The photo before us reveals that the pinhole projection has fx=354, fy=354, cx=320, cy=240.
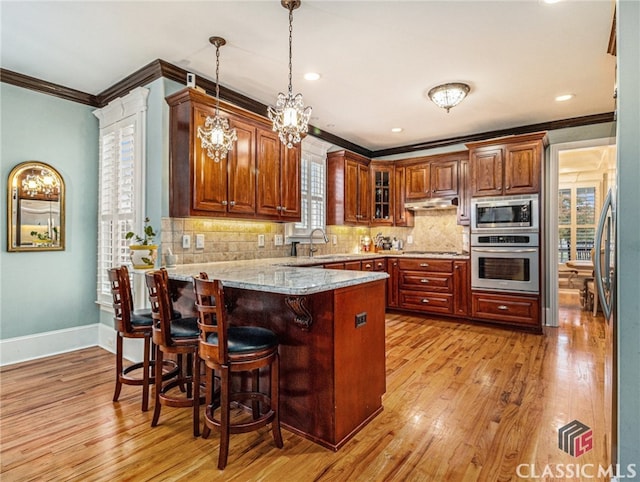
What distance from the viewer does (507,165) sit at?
464 cm

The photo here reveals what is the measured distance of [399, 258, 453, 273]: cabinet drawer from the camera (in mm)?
5074

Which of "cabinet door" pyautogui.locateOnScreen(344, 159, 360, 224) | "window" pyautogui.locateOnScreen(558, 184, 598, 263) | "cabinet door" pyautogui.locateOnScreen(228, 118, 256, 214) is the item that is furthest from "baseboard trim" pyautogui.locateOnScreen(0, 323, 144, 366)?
"window" pyautogui.locateOnScreen(558, 184, 598, 263)

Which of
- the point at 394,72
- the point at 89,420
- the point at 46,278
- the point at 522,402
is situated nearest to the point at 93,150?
the point at 46,278

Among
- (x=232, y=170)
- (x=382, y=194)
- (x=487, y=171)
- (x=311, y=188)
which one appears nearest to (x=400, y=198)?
(x=382, y=194)

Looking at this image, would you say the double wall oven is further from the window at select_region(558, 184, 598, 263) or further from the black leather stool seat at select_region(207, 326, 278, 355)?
the window at select_region(558, 184, 598, 263)

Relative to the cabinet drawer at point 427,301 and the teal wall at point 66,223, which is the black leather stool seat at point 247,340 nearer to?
the teal wall at point 66,223

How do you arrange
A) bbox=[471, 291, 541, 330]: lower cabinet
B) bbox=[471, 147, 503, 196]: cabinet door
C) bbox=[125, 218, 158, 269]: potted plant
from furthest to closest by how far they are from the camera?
1. bbox=[471, 147, 503, 196]: cabinet door
2. bbox=[471, 291, 541, 330]: lower cabinet
3. bbox=[125, 218, 158, 269]: potted plant

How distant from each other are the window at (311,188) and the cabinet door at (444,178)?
1701 millimetres

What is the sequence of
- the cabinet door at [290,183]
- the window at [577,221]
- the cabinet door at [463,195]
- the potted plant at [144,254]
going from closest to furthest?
the potted plant at [144,254] → the cabinet door at [290,183] → the cabinet door at [463,195] → the window at [577,221]

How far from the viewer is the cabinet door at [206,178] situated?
319 cm

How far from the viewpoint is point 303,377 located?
83.9 inches

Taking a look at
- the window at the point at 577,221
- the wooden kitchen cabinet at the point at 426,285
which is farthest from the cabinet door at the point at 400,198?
the window at the point at 577,221

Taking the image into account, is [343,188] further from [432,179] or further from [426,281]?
[426,281]

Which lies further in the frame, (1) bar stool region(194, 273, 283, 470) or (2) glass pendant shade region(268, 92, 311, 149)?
(2) glass pendant shade region(268, 92, 311, 149)
